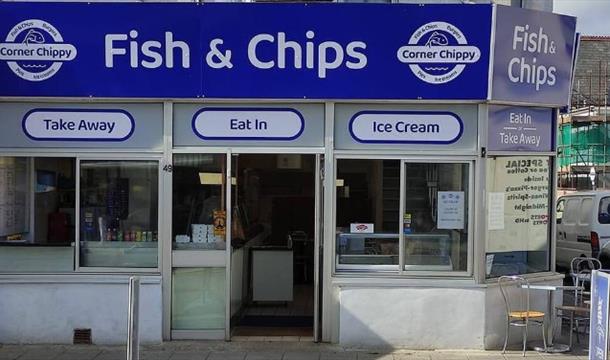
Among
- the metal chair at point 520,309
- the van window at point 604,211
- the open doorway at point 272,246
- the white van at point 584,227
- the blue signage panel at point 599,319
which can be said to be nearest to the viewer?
the blue signage panel at point 599,319

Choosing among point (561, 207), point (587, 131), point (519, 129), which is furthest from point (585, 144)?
point (519, 129)

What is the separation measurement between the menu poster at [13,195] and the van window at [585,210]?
9.91 m

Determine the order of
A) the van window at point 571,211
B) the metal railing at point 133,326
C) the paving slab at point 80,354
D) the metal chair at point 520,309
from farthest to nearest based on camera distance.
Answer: the van window at point 571,211, the metal chair at point 520,309, the paving slab at point 80,354, the metal railing at point 133,326

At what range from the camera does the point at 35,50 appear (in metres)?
7.51

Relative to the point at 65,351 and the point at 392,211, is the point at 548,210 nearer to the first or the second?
the point at 392,211

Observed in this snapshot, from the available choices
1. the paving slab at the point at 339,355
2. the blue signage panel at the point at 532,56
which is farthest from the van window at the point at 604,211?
the paving slab at the point at 339,355

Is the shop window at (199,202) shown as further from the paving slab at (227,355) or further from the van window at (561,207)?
the van window at (561,207)

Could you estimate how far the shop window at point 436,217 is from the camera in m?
7.67

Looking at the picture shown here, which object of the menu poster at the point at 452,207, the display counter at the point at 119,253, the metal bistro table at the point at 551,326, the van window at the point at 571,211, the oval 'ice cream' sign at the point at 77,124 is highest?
the oval 'ice cream' sign at the point at 77,124

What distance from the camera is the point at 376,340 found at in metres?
7.53

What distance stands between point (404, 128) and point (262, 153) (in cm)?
163

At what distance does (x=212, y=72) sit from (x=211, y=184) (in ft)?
4.25

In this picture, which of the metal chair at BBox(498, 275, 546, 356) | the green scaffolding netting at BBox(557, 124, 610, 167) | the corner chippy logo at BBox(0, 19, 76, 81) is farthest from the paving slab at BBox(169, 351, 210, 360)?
the green scaffolding netting at BBox(557, 124, 610, 167)

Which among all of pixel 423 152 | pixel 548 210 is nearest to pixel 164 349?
pixel 423 152
